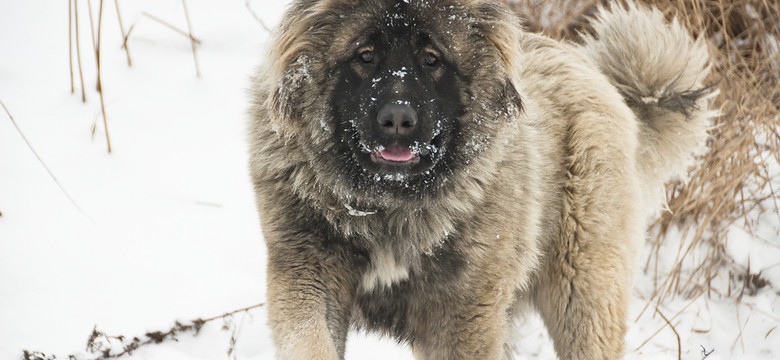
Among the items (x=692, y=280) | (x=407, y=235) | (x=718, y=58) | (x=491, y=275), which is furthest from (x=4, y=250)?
(x=718, y=58)

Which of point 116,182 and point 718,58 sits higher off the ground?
point 718,58

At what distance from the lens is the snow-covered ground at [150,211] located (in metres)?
3.89

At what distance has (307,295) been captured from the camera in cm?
280

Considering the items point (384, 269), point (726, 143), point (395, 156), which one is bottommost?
point (726, 143)

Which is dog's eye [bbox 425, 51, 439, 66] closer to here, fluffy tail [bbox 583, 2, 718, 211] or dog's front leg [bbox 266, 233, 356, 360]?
dog's front leg [bbox 266, 233, 356, 360]

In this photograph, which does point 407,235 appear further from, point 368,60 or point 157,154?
point 157,154

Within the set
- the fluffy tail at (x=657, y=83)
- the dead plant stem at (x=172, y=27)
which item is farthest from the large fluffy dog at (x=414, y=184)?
the dead plant stem at (x=172, y=27)

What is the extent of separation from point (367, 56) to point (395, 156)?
386 mm

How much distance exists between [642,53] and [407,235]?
1714mm

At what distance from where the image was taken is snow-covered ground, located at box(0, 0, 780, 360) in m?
3.89

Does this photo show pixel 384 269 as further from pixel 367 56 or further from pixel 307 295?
pixel 367 56

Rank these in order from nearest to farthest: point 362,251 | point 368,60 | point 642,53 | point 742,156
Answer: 1. point 368,60
2. point 362,251
3. point 642,53
4. point 742,156

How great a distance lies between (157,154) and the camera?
505 cm

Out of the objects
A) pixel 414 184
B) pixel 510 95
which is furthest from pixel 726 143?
pixel 414 184
